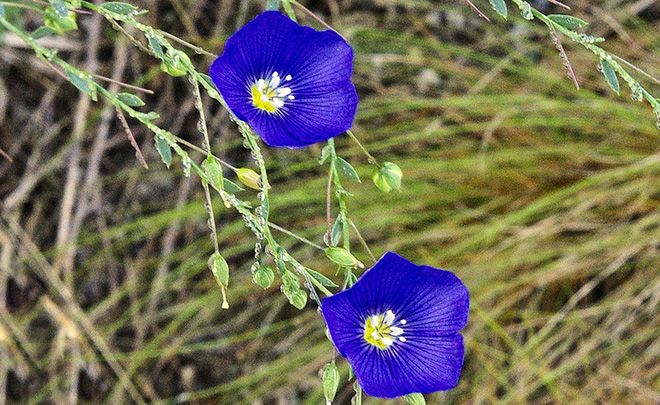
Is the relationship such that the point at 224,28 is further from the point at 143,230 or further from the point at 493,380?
the point at 493,380

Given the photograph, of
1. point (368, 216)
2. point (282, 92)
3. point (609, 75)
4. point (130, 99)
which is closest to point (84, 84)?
point (130, 99)

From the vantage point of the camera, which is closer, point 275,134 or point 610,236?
point 275,134

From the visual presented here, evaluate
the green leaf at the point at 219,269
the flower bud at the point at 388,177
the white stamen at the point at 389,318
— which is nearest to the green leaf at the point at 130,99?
the green leaf at the point at 219,269

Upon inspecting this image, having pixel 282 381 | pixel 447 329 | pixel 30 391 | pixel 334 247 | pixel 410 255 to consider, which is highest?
pixel 334 247

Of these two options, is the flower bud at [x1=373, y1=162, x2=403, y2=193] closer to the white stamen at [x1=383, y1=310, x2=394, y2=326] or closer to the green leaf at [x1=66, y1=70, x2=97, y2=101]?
the white stamen at [x1=383, y1=310, x2=394, y2=326]

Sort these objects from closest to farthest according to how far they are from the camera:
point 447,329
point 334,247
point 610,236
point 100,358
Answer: point 334,247 → point 447,329 → point 610,236 → point 100,358

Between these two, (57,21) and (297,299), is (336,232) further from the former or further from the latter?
(57,21)

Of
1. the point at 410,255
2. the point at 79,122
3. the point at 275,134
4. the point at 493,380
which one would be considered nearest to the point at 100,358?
the point at 79,122
